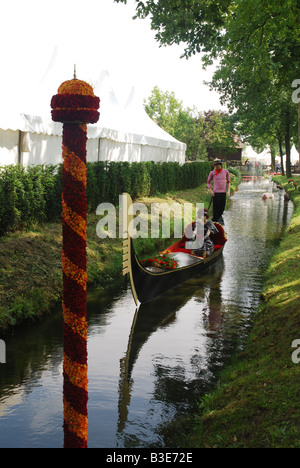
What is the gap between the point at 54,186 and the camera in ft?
41.5

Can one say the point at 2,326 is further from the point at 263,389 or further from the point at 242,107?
the point at 242,107

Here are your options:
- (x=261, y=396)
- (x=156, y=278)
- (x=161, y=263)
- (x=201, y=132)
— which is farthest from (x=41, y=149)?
(x=201, y=132)

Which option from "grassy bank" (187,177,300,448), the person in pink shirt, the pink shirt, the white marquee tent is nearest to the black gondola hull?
"grassy bank" (187,177,300,448)

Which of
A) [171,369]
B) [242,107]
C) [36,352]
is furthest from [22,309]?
[242,107]

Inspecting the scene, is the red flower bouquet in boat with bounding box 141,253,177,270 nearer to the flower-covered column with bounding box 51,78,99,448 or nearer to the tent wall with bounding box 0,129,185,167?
the tent wall with bounding box 0,129,185,167

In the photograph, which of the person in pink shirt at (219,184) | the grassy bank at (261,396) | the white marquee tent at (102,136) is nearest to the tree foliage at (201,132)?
the white marquee tent at (102,136)

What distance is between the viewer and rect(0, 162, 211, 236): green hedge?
10.9m

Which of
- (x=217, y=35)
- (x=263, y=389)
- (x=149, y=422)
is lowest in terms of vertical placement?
(x=149, y=422)

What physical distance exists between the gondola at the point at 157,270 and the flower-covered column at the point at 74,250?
3.29 meters

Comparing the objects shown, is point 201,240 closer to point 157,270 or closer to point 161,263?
point 161,263

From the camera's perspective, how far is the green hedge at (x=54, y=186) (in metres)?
10.9
